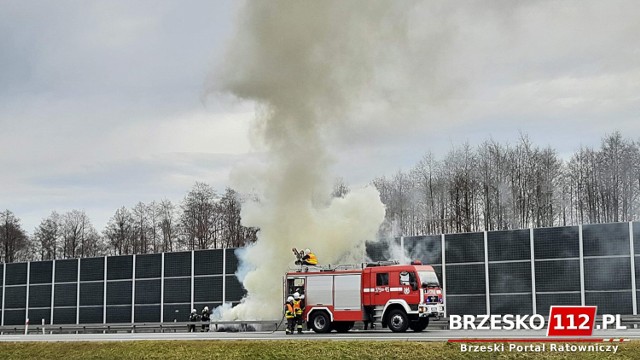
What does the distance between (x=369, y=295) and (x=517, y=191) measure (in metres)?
52.3

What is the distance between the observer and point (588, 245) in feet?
166

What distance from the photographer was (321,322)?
42.3 m

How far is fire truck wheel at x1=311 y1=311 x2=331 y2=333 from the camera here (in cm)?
4194

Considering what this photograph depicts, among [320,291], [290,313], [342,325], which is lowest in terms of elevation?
[342,325]

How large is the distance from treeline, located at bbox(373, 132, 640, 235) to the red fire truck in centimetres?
4826

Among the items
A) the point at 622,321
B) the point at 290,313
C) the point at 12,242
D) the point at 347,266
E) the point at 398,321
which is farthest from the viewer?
the point at 12,242

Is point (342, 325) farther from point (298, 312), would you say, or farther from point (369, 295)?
point (298, 312)

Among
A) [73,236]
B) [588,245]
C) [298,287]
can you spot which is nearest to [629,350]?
[298,287]

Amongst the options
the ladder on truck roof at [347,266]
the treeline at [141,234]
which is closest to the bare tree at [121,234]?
the treeline at [141,234]

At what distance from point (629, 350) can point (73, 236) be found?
127530 millimetres

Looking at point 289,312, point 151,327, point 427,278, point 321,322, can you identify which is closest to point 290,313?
point 289,312

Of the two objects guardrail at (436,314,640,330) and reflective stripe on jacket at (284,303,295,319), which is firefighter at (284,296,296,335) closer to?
reflective stripe on jacket at (284,303,295,319)

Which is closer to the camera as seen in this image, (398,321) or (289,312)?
(398,321)

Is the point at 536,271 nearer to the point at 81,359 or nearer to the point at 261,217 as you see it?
the point at 261,217
